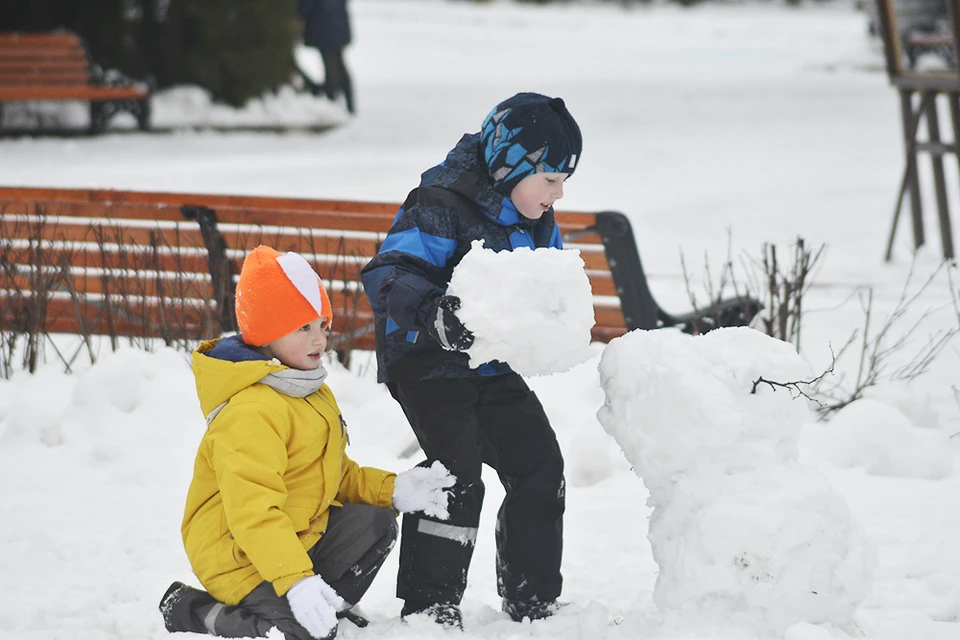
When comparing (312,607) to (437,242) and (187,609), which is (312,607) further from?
(437,242)

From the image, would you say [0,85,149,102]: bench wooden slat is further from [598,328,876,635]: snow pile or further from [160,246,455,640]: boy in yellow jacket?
[598,328,876,635]: snow pile

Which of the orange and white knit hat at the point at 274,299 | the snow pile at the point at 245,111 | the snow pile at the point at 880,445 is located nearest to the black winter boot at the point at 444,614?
the orange and white knit hat at the point at 274,299

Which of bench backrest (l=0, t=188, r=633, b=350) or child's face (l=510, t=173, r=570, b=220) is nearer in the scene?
child's face (l=510, t=173, r=570, b=220)

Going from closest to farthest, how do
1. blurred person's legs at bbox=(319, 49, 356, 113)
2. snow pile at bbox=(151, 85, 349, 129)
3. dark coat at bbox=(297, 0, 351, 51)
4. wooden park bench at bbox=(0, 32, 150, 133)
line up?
1. wooden park bench at bbox=(0, 32, 150, 133)
2. snow pile at bbox=(151, 85, 349, 129)
3. dark coat at bbox=(297, 0, 351, 51)
4. blurred person's legs at bbox=(319, 49, 356, 113)

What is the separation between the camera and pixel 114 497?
408cm

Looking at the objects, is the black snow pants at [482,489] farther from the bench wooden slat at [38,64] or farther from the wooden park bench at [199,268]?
the bench wooden slat at [38,64]

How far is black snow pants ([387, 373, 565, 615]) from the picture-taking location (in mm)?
3049

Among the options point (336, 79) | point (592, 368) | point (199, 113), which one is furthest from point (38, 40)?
point (592, 368)

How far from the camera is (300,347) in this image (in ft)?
9.94

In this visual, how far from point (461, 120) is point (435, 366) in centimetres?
1228

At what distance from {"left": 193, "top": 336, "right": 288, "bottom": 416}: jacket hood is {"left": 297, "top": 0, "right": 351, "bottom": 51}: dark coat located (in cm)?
1278

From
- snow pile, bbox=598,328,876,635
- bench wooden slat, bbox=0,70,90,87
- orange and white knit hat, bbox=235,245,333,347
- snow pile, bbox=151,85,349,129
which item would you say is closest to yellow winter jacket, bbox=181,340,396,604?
orange and white knit hat, bbox=235,245,333,347

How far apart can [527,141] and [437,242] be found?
35 cm

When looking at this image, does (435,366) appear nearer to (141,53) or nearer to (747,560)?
(747,560)
